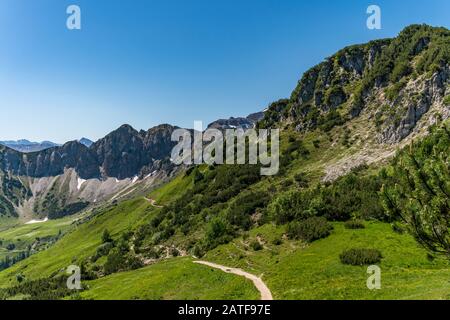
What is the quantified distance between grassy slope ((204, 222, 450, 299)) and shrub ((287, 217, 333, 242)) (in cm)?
165

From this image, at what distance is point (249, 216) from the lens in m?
90.6

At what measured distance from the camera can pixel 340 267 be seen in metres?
46.6

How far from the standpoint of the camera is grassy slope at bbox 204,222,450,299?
3521 cm

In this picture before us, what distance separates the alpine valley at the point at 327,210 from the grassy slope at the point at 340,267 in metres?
0.26

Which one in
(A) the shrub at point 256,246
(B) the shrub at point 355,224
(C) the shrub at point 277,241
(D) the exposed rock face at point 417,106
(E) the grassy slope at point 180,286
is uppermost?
(D) the exposed rock face at point 417,106

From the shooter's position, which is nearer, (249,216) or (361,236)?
(361,236)

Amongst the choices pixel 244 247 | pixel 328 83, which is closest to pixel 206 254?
pixel 244 247

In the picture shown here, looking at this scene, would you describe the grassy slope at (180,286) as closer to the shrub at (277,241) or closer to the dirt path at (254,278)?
the dirt path at (254,278)

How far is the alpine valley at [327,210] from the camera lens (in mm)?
31031

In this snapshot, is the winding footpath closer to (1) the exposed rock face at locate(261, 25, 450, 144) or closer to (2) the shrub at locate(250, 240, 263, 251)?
(2) the shrub at locate(250, 240, 263, 251)

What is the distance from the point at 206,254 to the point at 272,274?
83.7ft

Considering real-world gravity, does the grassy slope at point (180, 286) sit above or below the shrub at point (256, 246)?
below

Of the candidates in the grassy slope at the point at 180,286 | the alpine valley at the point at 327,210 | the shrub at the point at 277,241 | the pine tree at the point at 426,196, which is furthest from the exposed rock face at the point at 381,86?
the pine tree at the point at 426,196
